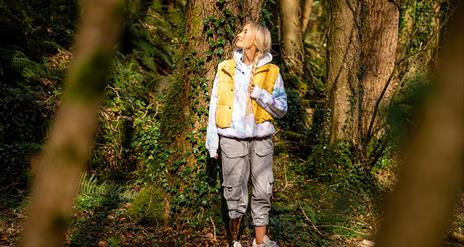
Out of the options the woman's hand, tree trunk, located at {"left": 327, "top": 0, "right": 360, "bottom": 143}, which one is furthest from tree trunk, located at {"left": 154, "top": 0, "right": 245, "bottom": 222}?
tree trunk, located at {"left": 327, "top": 0, "right": 360, "bottom": 143}

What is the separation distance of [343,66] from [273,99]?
12.2 ft

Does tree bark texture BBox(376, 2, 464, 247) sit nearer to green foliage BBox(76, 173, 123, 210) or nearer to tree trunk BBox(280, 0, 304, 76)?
green foliage BBox(76, 173, 123, 210)

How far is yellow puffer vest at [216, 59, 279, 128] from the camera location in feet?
19.0

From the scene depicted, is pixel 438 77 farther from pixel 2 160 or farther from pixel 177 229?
pixel 2 160

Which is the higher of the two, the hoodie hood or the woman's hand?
the hoodie hood

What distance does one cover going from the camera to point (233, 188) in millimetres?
5926

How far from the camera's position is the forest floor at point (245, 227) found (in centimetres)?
619

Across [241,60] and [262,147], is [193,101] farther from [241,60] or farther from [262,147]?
[262,147]

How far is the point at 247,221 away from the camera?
6820 mm

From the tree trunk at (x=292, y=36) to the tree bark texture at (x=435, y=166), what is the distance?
1154 cm

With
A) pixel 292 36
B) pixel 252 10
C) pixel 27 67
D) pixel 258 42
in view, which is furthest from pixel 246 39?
pixel 292 36

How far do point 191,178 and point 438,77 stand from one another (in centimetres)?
515

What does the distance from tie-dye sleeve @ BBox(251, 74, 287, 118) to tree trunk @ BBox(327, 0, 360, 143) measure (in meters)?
3.54

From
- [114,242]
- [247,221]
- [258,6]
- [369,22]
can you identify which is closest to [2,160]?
[114,242]
